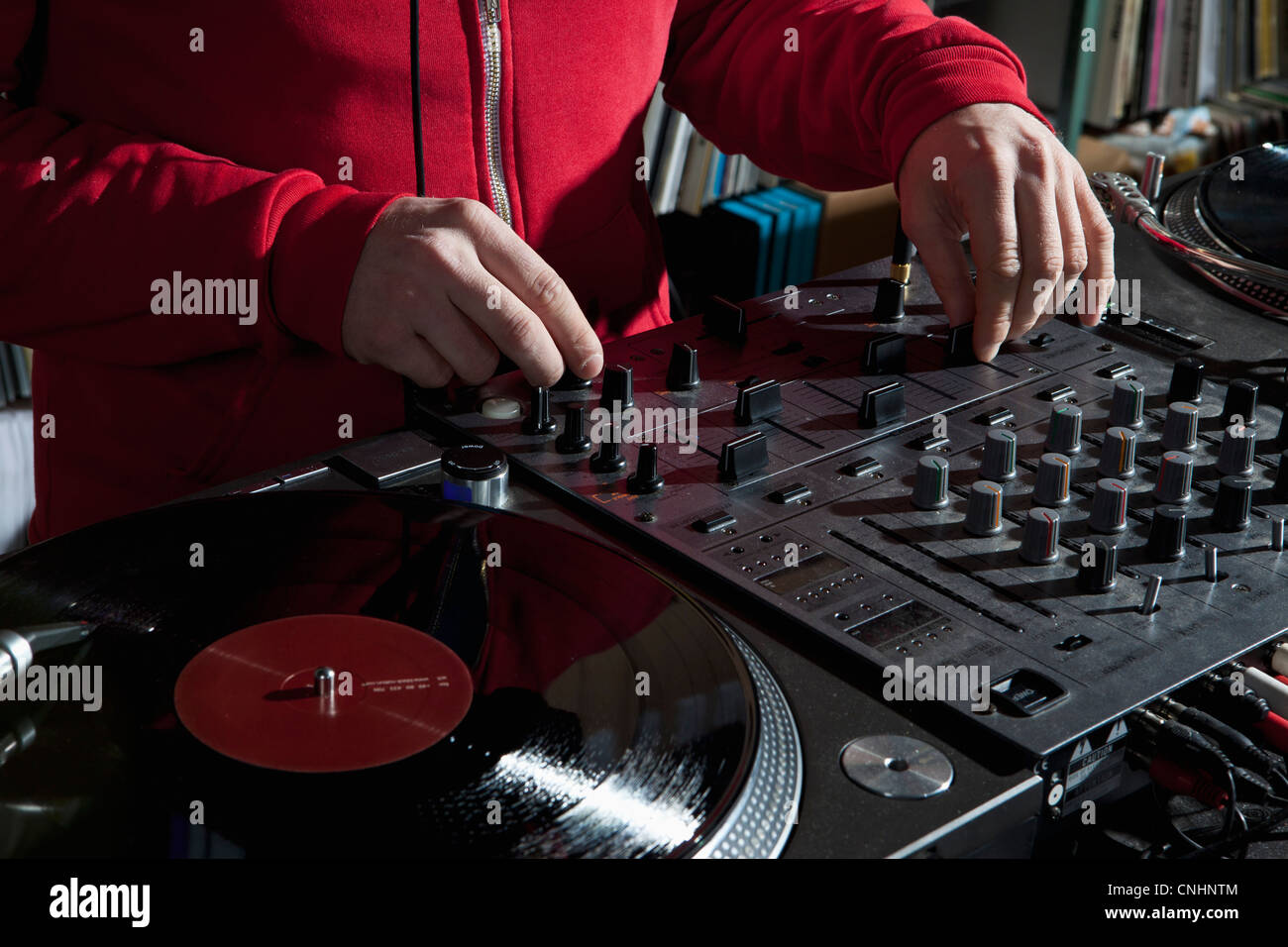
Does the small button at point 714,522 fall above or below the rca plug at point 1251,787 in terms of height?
above

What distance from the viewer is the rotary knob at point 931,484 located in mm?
962

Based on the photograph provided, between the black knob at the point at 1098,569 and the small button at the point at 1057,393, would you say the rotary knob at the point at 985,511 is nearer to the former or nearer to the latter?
A: the black knob at the point at 1098,569

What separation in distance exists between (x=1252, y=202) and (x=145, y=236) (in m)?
1.05

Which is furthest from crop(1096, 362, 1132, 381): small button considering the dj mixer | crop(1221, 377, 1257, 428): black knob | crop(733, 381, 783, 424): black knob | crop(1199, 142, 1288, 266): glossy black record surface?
crop(733, 381, 783, 424): black knob

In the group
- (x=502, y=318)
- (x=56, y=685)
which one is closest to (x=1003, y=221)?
(x=502, y=318)

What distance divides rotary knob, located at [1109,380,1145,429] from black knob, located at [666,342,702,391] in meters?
0.34

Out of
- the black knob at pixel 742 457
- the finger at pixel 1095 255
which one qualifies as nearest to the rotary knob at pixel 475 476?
the black knob at pixel 742 457

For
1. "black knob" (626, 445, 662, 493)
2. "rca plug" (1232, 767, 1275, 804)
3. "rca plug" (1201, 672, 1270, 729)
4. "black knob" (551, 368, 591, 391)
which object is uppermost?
"black knob" (551, 368, 591, 391)

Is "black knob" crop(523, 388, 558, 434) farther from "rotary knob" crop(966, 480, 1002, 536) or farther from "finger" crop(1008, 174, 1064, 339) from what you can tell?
"finger" crop(1008, 174, 1064, 339)

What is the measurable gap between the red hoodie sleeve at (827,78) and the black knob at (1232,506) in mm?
485

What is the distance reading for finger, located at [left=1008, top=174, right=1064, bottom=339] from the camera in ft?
3.87

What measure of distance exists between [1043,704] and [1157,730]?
79 mm

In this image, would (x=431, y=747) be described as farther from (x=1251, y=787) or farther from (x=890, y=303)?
(x=890, y=303)
